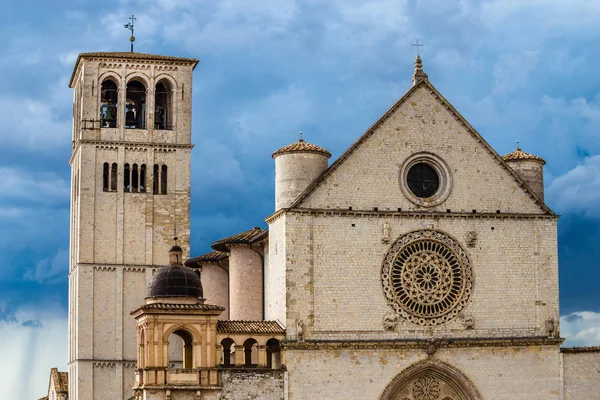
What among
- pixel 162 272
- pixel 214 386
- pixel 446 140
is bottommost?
pixel 214 386

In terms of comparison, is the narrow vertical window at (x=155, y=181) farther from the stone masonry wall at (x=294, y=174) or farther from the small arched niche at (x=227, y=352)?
the stone masonry wall at (x=294, y=174)

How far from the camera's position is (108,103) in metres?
63.2

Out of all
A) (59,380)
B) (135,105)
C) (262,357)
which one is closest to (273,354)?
(262,357)

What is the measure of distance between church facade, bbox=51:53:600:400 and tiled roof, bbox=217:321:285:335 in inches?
2.7

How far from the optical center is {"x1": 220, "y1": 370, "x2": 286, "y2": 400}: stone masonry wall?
44.8m

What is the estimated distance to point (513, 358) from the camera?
4788 centimetres

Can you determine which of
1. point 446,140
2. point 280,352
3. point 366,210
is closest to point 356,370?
point 280,352

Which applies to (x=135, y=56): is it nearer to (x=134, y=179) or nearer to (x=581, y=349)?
(x=134, y=179)

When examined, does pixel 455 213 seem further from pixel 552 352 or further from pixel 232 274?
pixel 232 274

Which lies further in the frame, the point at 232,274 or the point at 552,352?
the point at 232,274

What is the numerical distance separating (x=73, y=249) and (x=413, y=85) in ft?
72.0

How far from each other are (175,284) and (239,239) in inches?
262

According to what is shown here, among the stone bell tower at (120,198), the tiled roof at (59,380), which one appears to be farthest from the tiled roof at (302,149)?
the tiled roof at (59,380)

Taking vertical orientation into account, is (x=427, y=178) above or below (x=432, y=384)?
above
